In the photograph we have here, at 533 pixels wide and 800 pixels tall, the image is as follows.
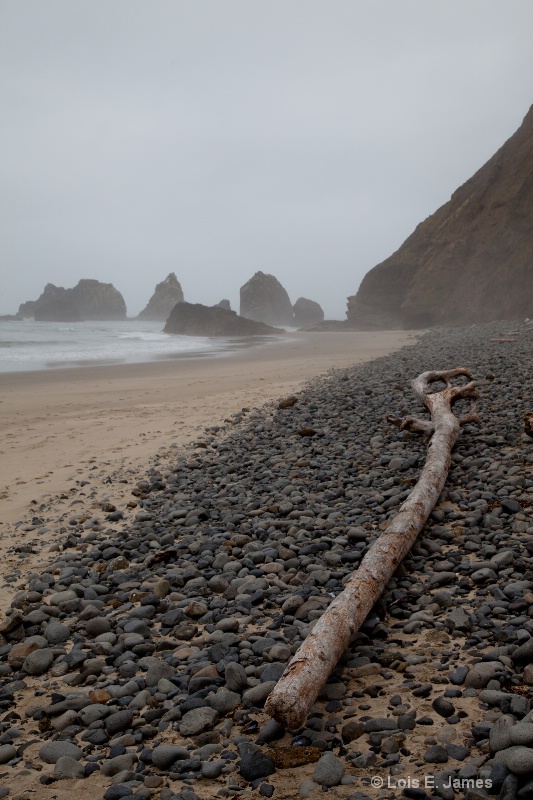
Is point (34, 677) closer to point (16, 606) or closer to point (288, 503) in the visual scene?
point (16, 606)

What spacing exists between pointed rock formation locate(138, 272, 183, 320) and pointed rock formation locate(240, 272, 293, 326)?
680 inches

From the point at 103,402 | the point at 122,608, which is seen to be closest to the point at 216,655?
the point at 122,608

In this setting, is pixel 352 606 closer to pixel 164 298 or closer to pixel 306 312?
pixel 306 312

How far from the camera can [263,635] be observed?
122 inches

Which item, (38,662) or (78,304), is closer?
(38,662)

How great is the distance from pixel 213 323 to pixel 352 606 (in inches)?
2302

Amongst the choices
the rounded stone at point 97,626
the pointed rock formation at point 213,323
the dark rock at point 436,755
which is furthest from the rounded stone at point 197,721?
the pointed rock formation at point 213,323

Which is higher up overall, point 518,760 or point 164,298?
point 164,298

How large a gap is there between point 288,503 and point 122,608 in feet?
5.96

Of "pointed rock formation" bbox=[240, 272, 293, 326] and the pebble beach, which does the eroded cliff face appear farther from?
"pointed rock formation" bbox=[240, 272, 293, 326]

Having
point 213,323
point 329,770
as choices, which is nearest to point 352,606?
point 329,770

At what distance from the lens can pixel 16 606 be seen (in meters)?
3.77

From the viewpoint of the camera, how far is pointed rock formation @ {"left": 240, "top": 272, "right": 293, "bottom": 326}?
120 metres

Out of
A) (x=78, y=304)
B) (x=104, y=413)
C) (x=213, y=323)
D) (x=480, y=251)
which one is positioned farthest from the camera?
(x=78, y=304)
